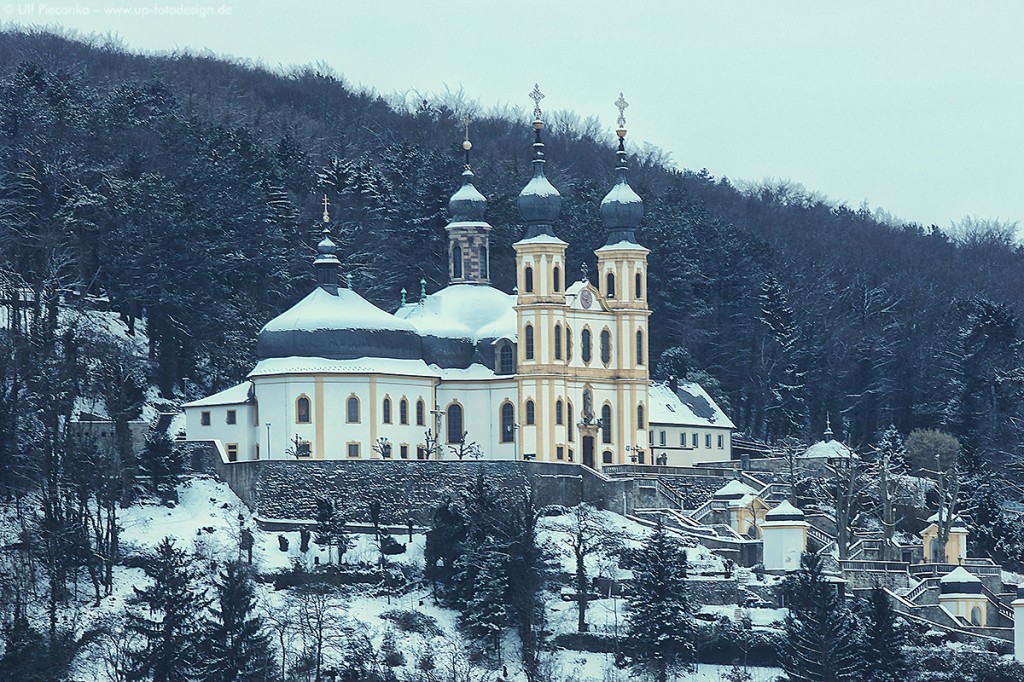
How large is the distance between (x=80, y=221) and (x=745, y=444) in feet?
100

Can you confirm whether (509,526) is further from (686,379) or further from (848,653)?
(686,379)

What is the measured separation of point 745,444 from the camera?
127250mm

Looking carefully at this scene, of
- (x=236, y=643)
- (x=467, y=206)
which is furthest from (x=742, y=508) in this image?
(x=236, y=643)

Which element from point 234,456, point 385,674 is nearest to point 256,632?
point 385,674

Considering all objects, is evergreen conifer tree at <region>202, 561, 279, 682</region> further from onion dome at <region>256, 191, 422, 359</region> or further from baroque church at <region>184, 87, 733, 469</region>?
onion dome at <region>256, 191, 422, 359</region>

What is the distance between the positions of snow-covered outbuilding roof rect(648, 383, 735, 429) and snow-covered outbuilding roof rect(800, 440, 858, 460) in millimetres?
4782

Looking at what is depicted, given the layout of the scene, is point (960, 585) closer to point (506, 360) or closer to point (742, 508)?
point (742, 508)

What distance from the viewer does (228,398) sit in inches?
4299

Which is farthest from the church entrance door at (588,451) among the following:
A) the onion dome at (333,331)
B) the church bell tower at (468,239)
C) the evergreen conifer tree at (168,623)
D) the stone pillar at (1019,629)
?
the evergreen conifer tree at (168,623)

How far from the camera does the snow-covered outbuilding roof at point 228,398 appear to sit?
10894 cm

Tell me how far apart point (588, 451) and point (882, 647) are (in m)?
22.0

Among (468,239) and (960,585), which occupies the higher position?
(468,239)

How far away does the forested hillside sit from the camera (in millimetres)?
116000

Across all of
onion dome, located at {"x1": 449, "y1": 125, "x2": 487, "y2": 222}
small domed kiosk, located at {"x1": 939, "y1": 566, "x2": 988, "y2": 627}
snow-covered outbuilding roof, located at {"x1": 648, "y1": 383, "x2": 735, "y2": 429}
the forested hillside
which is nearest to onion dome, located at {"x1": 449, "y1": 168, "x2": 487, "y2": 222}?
onion dome, located at {"x1": 449, "y1": 125, "x2": 487, "y2": 222}
